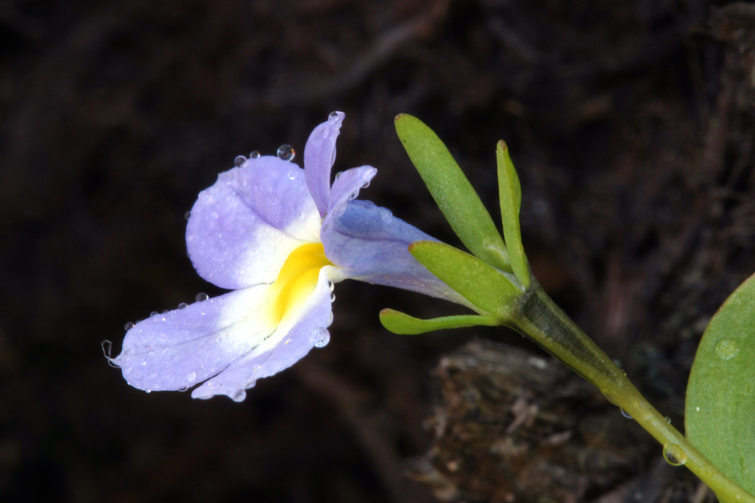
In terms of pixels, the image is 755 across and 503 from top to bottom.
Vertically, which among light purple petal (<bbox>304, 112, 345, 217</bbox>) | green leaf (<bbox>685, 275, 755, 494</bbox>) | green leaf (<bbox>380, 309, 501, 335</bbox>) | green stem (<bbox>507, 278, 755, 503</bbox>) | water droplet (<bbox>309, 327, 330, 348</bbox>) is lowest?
green leaf (<bbox>685, 275, 755, 494</bbox>)

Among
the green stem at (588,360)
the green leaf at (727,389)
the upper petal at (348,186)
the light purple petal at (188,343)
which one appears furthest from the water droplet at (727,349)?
the light purple petal at (188,343)

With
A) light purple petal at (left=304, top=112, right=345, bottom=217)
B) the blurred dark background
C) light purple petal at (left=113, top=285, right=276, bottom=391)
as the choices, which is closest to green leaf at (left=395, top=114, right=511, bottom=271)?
light purple petal at (left=304, top=112, right=345, bottom=217)

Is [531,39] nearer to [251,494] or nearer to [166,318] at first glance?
[166,318]

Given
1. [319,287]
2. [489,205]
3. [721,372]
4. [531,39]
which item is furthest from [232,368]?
[531,39]

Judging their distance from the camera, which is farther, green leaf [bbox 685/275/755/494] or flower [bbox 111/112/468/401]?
green leaf [bbox 685/275/755/494]

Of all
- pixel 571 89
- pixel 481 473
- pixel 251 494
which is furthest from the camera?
pixel 251 494

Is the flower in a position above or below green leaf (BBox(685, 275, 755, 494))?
above

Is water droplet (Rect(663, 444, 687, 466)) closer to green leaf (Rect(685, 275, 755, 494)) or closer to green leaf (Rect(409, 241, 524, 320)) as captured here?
green leaf (Rect(685, 275, 755, 494))
